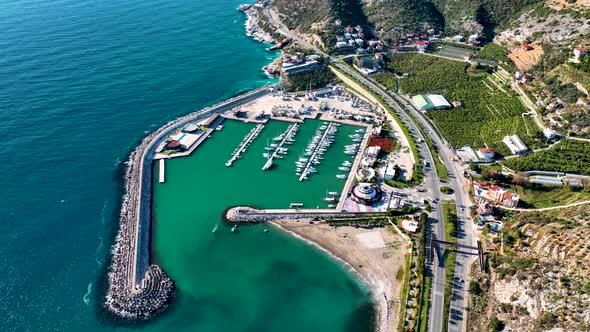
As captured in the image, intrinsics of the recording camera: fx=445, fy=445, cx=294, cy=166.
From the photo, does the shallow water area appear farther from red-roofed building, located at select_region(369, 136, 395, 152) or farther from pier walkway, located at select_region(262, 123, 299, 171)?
red-roofed building, located at select_region(369, 136, 395, 152)

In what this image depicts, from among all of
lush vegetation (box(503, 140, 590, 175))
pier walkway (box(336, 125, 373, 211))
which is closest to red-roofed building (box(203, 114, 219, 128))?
pier walkway (box(336, 125, 373, 211))

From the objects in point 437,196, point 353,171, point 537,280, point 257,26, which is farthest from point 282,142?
point 257,26

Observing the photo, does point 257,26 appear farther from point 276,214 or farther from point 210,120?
point 276,214

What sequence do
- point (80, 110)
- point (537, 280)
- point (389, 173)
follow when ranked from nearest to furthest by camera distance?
point (537, 280)
point (389, 173)
point (80, 110)

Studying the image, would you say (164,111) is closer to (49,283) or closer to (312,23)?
(49,283)

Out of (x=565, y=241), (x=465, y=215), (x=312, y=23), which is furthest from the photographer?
(x=312, y=23)

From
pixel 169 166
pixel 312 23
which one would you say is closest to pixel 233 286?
pixel 169 166
